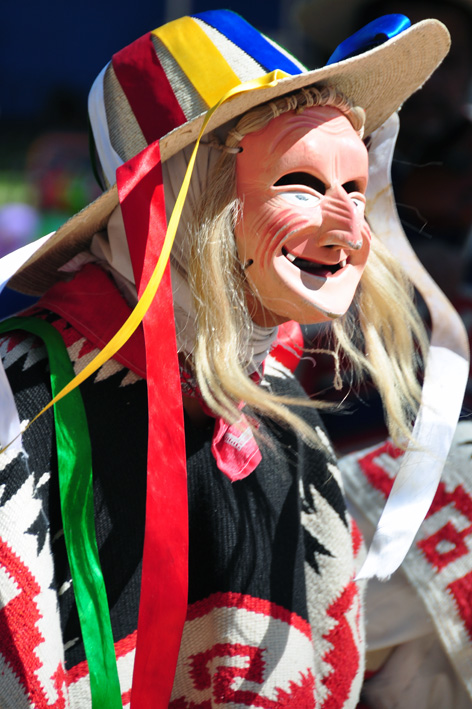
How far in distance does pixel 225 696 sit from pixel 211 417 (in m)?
0.40

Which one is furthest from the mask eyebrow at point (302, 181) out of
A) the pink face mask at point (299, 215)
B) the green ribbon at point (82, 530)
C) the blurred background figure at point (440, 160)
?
the blurred background figure at point (440, 160)

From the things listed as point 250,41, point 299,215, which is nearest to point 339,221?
point 299,215

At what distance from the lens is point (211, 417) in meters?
1.18

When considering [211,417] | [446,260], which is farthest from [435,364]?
[446,260]

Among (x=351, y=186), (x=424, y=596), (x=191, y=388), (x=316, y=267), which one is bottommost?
(x=424, y=596)

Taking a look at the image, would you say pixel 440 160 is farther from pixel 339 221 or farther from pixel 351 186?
pixel 339 221

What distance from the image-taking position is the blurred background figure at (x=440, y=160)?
2.09 m

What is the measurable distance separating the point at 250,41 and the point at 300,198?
25 centimetres

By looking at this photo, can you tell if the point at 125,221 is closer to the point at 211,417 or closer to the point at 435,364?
the point at 211,417

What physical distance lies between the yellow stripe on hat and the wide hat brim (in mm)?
45

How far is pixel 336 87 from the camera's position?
1136 millimetres

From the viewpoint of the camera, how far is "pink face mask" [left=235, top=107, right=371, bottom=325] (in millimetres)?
1045

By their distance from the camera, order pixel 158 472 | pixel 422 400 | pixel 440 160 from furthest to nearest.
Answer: pixel 440 160 → pixel 422 400 → pixel 158 472

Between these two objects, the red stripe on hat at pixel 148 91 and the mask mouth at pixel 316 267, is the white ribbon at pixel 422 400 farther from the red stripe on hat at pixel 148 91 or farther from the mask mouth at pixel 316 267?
the red stripe on hat at pixel 148 91
